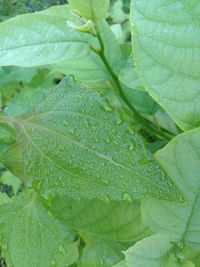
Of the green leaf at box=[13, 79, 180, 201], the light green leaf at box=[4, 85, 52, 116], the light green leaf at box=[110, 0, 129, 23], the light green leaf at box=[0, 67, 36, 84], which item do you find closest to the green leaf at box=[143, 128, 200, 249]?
the green leaf at box=[13, 79, 180, 201]

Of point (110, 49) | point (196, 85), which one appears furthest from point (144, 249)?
point (110, 49)

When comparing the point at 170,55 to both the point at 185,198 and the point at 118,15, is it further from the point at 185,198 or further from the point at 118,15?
the point at 118,15

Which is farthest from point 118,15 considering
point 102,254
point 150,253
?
point 150,253

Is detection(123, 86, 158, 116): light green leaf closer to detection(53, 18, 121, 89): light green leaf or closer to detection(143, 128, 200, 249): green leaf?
detection(53, 18, 121, 89): light green leaf

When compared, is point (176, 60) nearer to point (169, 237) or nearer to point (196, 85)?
point (196, 85)

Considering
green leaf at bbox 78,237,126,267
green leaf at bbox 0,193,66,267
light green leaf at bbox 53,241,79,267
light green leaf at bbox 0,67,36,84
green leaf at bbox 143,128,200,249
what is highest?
green leaf at bbox 143,128,200,249
